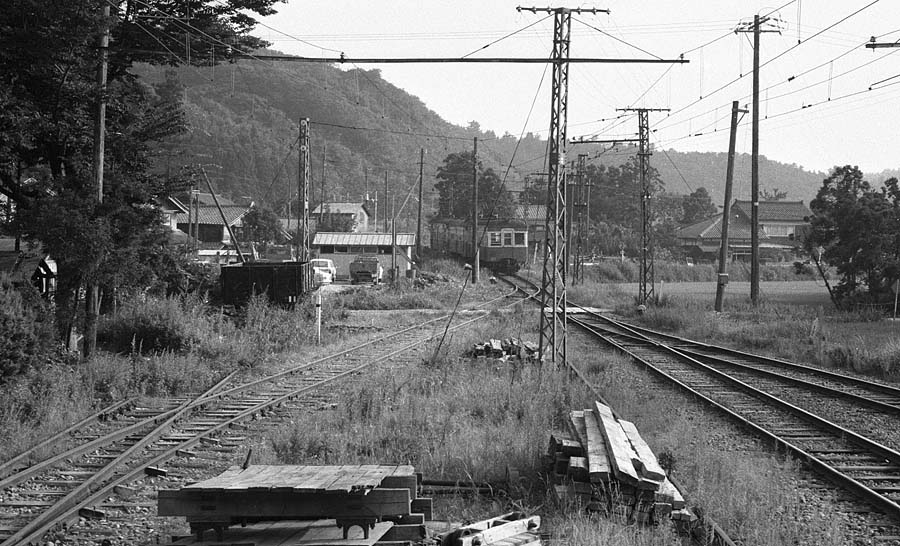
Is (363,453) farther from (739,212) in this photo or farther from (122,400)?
(739,212)

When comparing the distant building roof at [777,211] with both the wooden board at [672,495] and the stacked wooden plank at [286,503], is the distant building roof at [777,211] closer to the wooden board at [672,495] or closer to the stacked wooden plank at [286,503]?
the wooden board at [672,495]

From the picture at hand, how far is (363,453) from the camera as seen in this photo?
31.8ft

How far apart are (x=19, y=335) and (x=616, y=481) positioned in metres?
9.26

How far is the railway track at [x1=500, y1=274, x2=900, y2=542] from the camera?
30.5ft

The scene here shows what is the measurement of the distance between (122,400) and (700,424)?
28.8ft

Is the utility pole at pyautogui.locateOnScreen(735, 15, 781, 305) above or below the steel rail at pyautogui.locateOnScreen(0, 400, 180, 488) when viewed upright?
above

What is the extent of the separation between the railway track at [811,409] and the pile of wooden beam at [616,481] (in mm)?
1942

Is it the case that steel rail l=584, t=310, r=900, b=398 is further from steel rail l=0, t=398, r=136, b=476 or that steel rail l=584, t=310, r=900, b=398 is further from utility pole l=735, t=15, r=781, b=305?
steel rail l=0, t=398, r=136, b=476

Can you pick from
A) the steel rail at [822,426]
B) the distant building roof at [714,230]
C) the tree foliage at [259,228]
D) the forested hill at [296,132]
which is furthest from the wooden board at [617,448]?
the forested hill at [296,132]

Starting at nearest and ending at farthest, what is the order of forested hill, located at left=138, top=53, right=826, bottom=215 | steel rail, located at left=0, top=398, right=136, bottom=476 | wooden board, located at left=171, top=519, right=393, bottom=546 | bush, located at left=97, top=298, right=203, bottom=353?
wooden board, located at left=171, top=519, right=393, bottom=546, steel rail, located at left=0, top=398, right=136, bottom=476, bush, located at left=97, top=298, right=203, bottom=353, forested hill, located at left=138, top=53, right=826, bottom=215

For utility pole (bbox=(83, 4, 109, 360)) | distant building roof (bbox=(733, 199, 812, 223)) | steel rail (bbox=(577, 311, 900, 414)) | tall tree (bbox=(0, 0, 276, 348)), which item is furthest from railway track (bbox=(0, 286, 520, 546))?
distant building roof (bbox=(733, 199, 812, 223))

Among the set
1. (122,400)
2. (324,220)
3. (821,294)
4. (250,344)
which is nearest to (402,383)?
(122,400)

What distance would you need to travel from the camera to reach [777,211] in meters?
84.1

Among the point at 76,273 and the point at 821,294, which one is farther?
the point at 821,294
